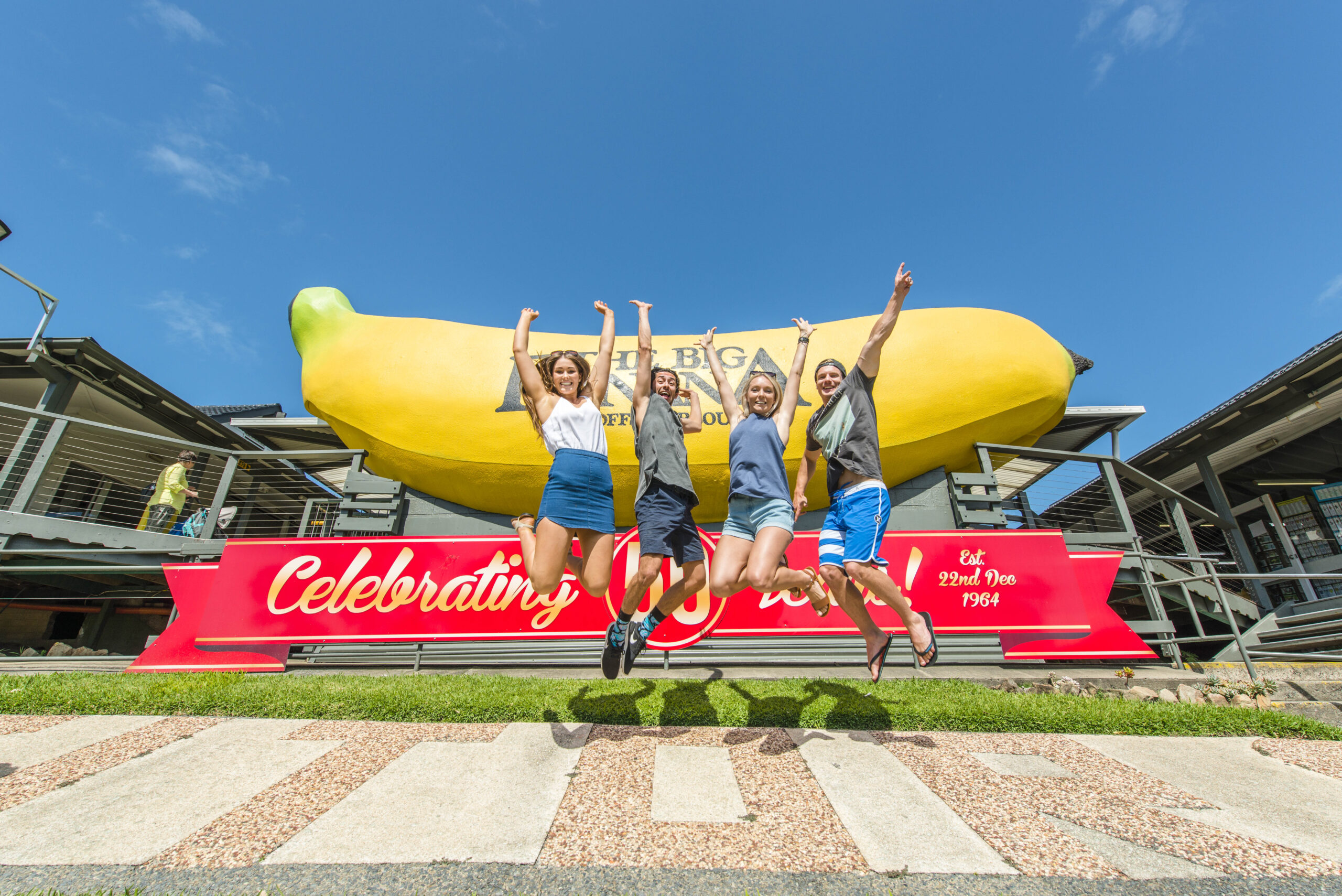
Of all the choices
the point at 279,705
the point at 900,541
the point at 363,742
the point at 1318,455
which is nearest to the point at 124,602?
the point at 279,705

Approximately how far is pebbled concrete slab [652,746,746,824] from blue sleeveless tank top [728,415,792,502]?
1.25 meters

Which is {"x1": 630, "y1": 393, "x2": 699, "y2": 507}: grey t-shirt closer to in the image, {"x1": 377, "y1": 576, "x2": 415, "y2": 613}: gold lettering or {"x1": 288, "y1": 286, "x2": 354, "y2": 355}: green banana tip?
{"x1": 377, "y1": 576, "x2": 415, "y2": 613}: gold lettering

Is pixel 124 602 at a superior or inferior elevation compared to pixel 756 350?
inferior

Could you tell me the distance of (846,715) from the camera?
3002mm

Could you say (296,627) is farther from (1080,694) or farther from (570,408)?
(1080,694)

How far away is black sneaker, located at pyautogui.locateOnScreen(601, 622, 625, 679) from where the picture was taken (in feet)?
9.61

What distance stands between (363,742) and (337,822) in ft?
2.86

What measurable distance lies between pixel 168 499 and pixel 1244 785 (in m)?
9.93

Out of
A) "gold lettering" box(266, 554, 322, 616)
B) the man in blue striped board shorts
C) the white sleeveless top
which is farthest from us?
"gold lettering" box(266, 554, 322, 616)

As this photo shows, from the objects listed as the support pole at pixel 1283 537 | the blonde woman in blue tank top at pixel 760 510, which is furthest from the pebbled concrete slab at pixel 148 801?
the support pole at pixel 1283 537

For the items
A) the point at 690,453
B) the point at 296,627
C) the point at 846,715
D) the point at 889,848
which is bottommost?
the point at 889,848

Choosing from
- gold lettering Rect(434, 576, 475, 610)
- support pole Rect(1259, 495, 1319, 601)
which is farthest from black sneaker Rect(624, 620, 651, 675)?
support pole Rect(1259, 495, 1319, 601)

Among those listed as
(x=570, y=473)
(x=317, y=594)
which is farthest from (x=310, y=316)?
(x=570, y=473)

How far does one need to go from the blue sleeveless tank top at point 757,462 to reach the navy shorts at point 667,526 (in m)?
0.30
